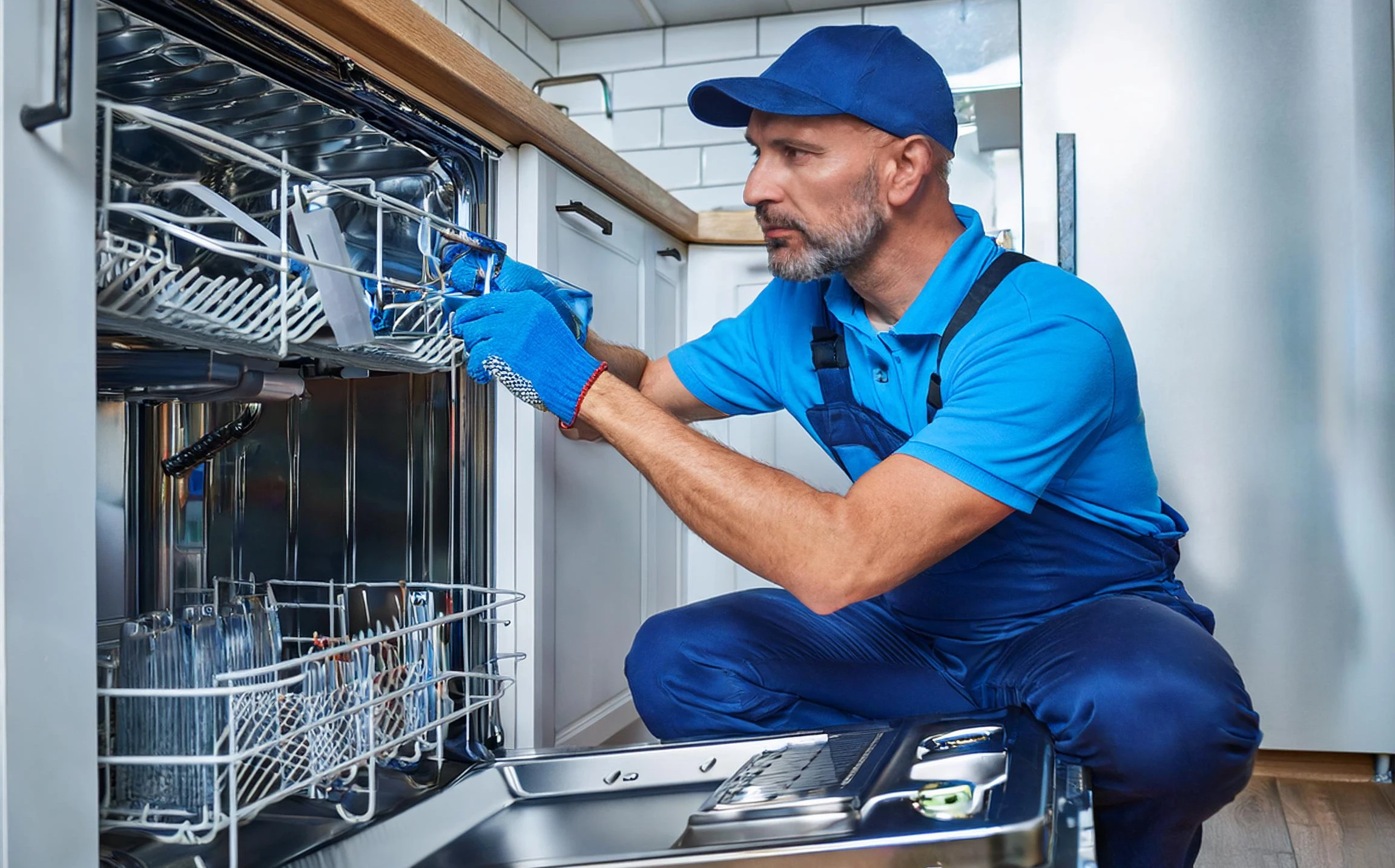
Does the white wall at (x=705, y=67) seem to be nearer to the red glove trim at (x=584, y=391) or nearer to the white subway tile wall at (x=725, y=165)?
the white subway tile wall at (x=725, y=165)

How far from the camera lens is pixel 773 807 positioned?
0.79 m

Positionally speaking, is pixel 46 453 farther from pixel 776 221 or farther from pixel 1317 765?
pixel 1317 765

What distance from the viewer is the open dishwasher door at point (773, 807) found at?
2.25 feet

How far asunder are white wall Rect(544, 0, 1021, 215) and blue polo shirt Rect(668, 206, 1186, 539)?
4.17 feet

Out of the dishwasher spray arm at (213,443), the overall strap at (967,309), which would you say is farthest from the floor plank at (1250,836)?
the dishwasher spray arm at (213,443)

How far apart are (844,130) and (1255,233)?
1.00m

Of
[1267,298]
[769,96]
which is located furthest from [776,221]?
[1267,298]

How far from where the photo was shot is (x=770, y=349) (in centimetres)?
141

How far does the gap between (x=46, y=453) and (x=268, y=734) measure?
0.35m

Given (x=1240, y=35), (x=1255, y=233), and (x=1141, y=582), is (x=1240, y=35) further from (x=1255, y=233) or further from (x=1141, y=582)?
(x=1141, y=582)

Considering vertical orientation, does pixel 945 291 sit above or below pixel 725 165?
below

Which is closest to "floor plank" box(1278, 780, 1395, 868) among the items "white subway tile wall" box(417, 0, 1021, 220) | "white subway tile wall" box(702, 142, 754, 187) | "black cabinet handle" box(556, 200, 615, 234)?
"black cabinet handle" box(556, 200, 615, 234)

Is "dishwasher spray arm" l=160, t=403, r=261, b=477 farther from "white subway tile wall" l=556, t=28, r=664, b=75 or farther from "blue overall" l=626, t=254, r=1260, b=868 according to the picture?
"white subway tile wall" l=556, t=28, r=664, b=75

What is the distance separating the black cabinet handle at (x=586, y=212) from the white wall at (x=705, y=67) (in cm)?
122
